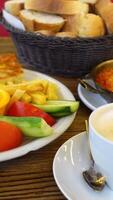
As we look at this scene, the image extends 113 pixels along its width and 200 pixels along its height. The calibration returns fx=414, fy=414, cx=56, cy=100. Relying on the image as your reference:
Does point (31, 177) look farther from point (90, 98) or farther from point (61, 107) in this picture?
point (90, 98)

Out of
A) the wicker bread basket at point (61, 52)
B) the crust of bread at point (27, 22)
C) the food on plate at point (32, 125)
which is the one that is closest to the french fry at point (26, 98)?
the food on plate at point (32, 125)

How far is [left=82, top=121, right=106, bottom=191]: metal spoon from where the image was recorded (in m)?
0.69

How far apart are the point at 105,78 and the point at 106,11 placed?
0.79ft

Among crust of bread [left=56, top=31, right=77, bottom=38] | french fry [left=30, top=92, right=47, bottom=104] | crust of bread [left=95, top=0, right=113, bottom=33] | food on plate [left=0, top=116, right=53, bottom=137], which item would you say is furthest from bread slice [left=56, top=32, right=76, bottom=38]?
food on plate [left=0, top=116, right=53, bottom=137]

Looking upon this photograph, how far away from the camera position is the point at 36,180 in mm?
756

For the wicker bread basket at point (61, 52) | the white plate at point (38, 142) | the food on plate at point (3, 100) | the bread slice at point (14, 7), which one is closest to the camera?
the white plate at point (38, 142)

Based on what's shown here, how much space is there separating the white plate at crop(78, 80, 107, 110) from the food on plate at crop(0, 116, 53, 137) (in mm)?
221

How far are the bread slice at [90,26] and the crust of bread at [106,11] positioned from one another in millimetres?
16

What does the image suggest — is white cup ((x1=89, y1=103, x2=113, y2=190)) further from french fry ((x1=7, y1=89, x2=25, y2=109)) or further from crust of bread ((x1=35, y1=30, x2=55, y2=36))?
crust of bread ((x1=35, y1=30, x2=55, y2=36))

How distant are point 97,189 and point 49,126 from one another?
201 mm

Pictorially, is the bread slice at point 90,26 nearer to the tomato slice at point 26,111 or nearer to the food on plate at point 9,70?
the food on plate at point 9,70

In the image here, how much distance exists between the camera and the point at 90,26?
3.76ft

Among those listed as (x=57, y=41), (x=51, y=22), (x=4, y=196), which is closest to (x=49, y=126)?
(x=4, y=196)

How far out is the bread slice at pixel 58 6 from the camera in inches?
47.4
